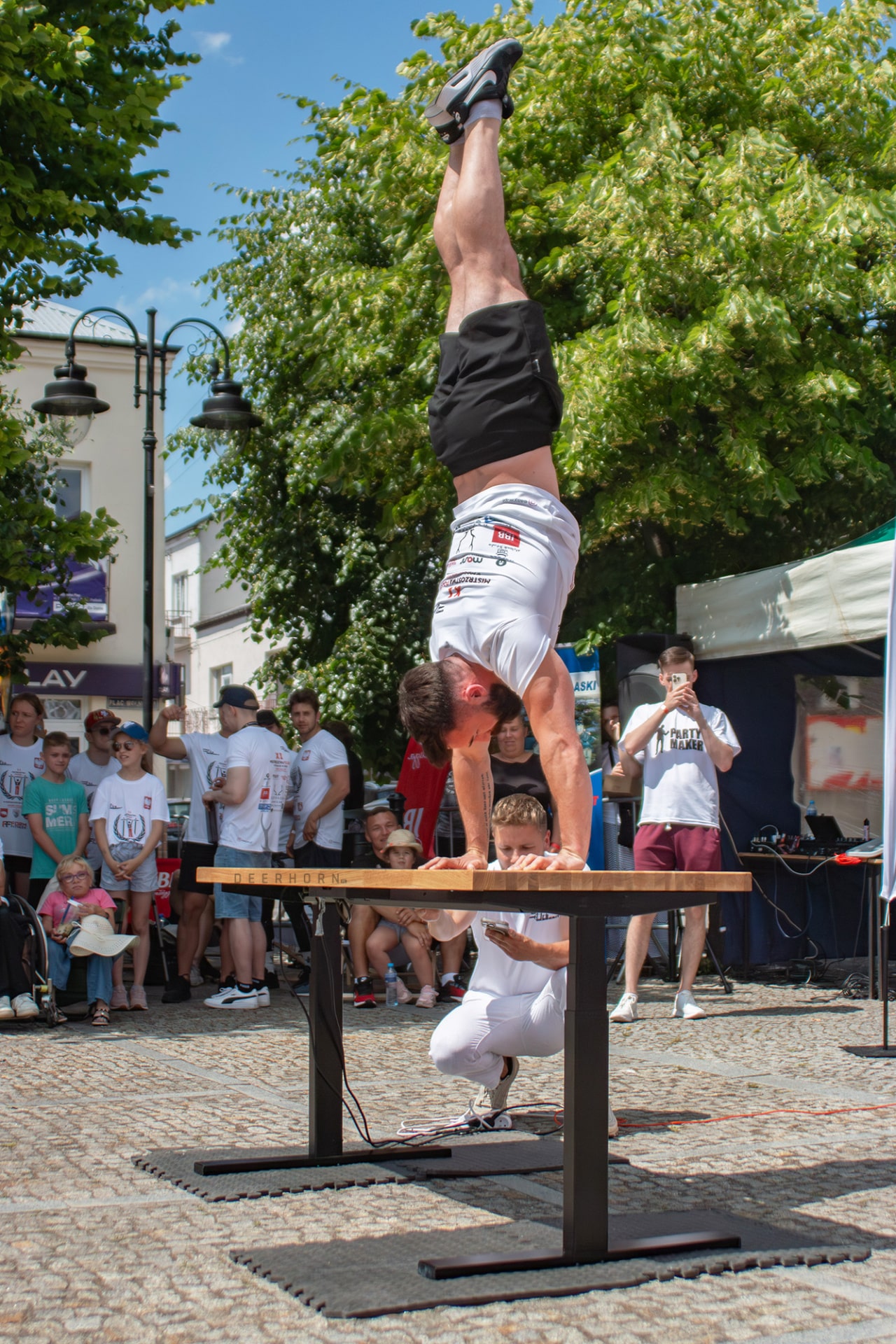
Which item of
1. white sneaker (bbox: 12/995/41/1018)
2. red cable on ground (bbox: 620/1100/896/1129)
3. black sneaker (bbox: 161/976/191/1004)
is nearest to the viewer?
red cable on ground (bbox: 620/1100/896/1129)

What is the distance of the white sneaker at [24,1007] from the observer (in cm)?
819

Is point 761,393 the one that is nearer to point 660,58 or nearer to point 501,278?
point 660,58

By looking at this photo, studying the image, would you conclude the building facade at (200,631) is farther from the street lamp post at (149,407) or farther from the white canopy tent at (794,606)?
the white canopy tent at (794,606)

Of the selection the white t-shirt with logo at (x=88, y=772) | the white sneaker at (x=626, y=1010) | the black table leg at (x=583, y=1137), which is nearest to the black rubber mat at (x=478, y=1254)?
Answer: the black table leg at (x=583, y=1137)

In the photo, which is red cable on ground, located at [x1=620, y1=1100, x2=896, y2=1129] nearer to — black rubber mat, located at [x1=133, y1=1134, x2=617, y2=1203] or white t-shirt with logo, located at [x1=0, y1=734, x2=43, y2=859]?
black rubber mat, located at [x1=133, y1=1134, x2=617, y2=1203]

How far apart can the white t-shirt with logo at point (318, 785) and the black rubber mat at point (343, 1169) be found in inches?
194

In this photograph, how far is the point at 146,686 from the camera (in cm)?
1177

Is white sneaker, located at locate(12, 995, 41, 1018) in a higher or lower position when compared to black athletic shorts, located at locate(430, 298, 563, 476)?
lower

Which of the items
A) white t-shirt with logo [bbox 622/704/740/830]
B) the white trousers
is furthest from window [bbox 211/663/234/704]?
the white trousers

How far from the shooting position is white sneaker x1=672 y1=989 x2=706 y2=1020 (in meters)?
8.28

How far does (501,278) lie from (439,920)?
204cm

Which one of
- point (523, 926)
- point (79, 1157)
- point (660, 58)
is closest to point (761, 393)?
point (660, 58)

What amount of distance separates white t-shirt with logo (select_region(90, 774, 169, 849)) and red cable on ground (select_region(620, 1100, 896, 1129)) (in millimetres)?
4703

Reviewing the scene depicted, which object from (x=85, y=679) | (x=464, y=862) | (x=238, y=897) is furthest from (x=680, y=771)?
(x=85, y=679)
